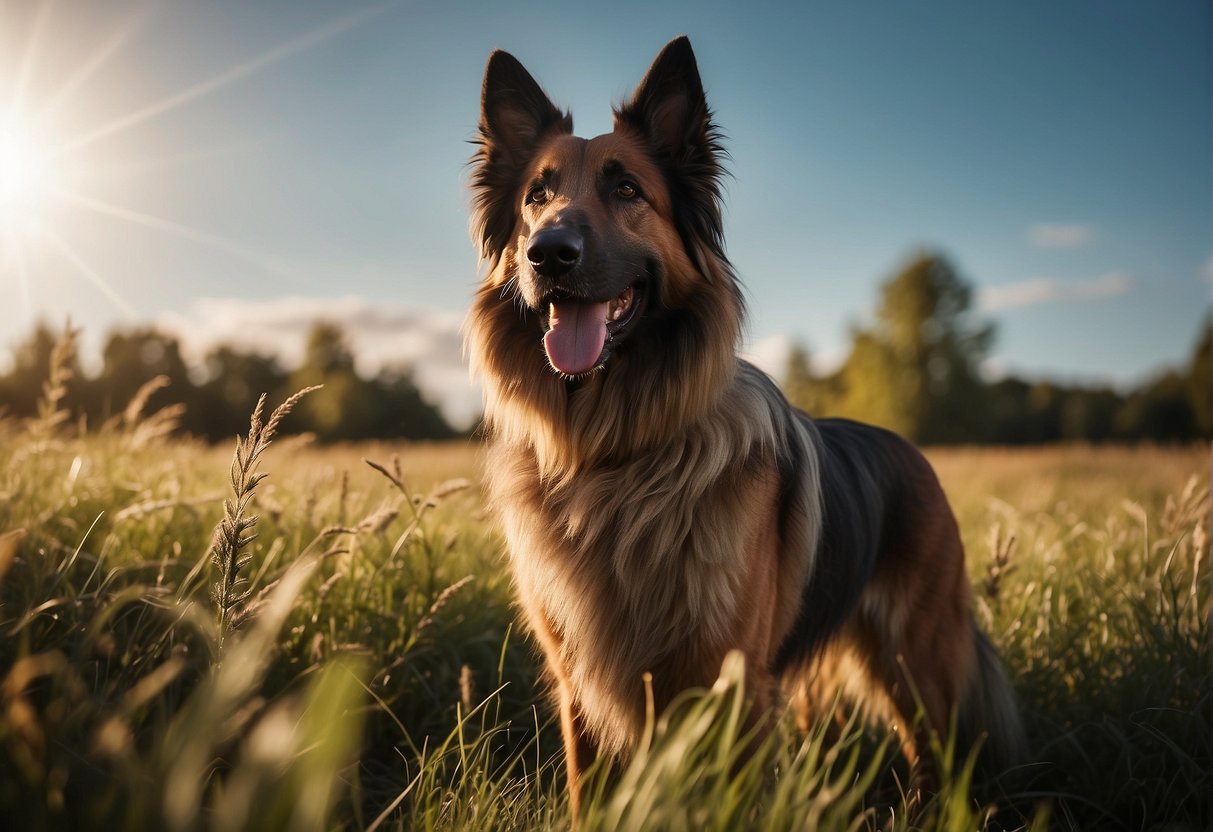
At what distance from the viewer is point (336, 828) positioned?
153 cm

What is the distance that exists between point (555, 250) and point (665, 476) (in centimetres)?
93

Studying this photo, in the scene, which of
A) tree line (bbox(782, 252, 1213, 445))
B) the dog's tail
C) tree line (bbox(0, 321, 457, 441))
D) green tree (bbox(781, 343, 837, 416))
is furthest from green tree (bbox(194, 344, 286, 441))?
the dog's tail

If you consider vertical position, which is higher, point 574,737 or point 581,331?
point 581,331

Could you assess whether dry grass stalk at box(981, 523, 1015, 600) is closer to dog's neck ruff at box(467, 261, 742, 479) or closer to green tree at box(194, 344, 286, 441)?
dog's neck ruff at box(467, 261, 742, 479)

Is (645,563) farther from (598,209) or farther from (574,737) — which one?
(598,209)

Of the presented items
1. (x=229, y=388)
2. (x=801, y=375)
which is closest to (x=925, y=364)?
(x=801, y=375)

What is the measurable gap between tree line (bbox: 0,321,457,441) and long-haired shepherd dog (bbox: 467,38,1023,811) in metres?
36.2

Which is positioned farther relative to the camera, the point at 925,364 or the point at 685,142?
the point at 925,364

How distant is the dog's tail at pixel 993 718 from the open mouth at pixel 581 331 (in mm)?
2349

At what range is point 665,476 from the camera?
2680 mm

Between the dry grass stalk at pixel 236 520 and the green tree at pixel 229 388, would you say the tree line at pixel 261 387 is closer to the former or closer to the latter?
the green tree at pixel 229 388

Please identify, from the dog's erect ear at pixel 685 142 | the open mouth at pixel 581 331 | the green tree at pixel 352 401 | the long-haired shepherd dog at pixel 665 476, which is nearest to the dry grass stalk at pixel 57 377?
the long-haired shepherd dog at pixel 665 476

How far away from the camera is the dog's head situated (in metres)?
2.74

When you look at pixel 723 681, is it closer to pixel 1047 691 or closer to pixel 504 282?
pixel 504 282
